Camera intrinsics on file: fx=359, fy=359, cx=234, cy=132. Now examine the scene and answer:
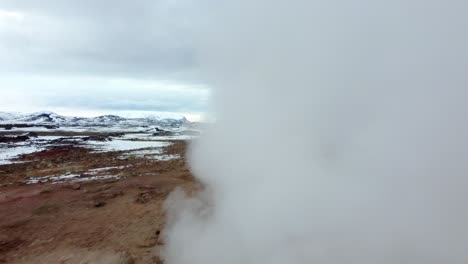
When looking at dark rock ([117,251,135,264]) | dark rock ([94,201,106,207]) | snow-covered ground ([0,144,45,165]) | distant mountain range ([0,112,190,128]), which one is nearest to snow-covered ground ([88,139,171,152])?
snow-covered ground ([0,144,45,165])

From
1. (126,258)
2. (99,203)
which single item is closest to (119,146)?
(99,203)

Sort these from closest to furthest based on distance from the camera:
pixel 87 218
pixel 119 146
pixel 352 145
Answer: pixel 352 145 → pixel 87 218 → pixel 119 146

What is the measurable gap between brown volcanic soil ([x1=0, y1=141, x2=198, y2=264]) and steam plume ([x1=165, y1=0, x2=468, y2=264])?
1270 millimetres

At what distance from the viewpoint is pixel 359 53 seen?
3037 mm

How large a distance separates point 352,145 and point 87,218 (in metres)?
5.58

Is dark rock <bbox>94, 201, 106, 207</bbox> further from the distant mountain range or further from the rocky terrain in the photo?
the distant mountain range

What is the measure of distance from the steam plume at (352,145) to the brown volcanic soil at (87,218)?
4.17 ft

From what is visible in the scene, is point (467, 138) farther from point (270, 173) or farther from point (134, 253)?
point (134, 253)

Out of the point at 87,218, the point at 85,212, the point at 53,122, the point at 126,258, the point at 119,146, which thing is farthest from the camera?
the point at 53,122

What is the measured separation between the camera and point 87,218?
22.5 feet

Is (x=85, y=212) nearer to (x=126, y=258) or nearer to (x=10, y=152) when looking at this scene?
(x=126, y=258)

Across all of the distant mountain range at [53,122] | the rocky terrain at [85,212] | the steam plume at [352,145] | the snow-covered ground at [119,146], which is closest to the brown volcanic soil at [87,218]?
the rocky terrain at [85,212]

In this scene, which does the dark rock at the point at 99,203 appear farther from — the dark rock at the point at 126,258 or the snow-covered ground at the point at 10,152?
the snow-covered ground at the point at 10,152

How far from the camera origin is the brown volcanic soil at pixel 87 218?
517 centimetres
